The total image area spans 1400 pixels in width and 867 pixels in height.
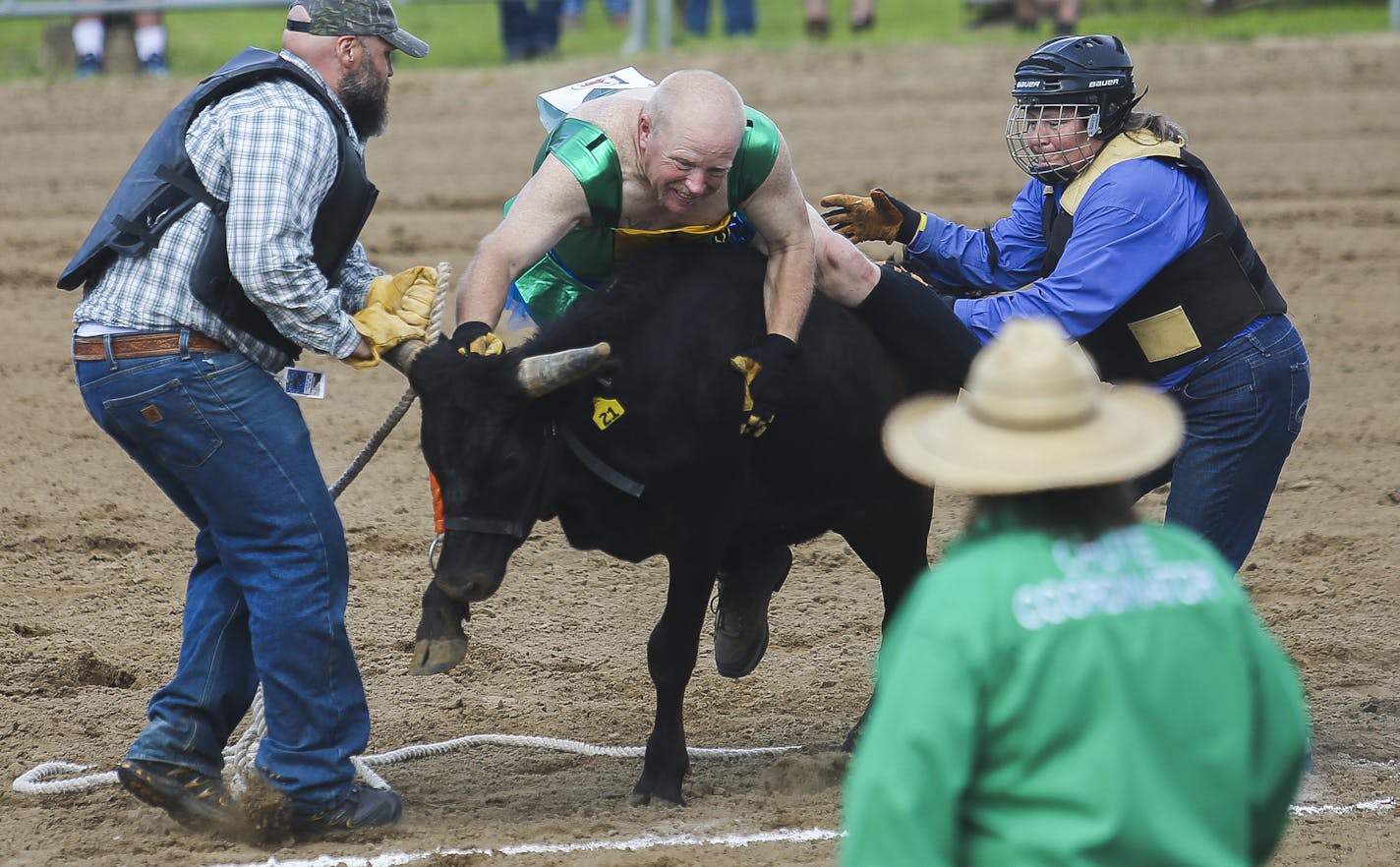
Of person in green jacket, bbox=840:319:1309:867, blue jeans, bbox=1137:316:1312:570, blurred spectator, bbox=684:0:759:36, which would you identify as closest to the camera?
person in green jacket, bbox=840:319:1309:867

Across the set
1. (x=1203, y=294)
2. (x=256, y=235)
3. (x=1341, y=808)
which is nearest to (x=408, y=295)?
(x=256, y=235)

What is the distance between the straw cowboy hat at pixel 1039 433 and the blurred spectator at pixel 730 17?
1477 centimetres

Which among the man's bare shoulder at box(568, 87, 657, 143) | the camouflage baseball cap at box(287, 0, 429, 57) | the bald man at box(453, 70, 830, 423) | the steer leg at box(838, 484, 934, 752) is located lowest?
the steer leg at box(838, 484, 934, 752)

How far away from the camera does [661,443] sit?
5.18 m

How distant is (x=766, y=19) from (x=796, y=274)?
45.1 ft

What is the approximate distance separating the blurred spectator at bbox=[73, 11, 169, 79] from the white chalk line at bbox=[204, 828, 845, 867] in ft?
41.4

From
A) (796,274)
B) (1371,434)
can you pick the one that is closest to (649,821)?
(796,274)

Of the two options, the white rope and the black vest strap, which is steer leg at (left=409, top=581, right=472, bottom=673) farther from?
the black vest strap

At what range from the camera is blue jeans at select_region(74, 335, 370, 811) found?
4.73 meters

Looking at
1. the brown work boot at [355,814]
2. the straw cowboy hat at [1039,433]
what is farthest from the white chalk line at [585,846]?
the straw cowboy hat at [1039,433]

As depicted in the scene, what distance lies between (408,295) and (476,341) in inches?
14.5

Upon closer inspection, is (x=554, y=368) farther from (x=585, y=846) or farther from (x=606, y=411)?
(x=585, y=846)

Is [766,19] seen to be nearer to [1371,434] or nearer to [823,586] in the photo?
[1371,434]

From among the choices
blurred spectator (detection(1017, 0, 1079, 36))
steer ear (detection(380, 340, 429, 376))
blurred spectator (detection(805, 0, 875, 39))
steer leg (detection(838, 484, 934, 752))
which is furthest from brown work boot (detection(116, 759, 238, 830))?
blurred spectator (detection(805, 0, 875, 39))
